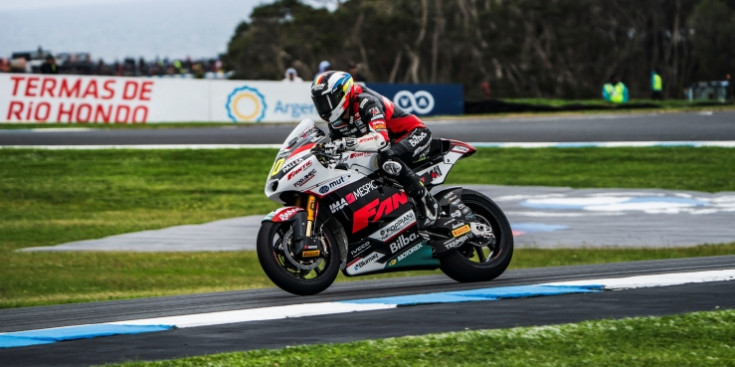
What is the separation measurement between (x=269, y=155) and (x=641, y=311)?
16.7 metres

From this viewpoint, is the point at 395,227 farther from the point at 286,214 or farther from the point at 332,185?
the point at 286,214

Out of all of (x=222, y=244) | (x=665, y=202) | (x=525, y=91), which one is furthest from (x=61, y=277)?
(x=525, y=91)

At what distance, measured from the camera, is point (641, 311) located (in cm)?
711

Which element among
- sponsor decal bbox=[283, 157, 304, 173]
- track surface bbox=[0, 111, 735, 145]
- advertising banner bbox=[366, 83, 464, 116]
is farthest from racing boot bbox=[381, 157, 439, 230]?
advertising banner bbox=[366, 83, 464, 116]

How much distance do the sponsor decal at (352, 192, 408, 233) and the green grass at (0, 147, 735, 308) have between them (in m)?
2.48

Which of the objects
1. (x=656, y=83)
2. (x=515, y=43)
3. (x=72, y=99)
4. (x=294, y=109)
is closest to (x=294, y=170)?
(x=72, y=99)

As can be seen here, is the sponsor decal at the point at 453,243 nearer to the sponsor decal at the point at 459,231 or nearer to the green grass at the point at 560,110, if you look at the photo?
the sponsor decal at the point at 459,231

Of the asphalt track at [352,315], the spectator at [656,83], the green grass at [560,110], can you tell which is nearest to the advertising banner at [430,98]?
the green grass at [560,110]

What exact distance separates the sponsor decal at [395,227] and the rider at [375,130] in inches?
4.0

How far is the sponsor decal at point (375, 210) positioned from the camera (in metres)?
9.03

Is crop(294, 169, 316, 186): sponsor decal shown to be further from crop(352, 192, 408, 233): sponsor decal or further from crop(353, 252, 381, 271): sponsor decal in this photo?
crop(353, 252, 381, 271): sponsor decal

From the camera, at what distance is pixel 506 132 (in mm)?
27203

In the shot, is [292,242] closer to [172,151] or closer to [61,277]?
[61,277]

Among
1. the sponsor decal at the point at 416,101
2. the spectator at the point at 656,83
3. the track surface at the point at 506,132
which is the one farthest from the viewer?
the spectator at the point at 656,83
